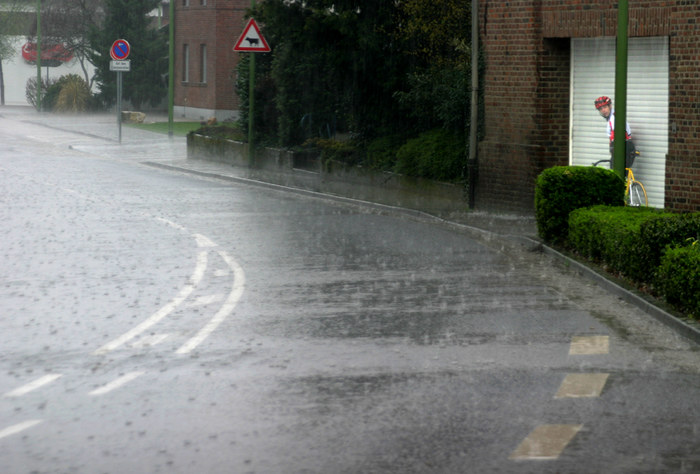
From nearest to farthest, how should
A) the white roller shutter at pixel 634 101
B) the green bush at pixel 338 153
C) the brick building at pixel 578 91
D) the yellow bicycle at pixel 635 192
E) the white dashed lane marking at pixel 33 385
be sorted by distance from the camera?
the white dashed lane marking at pixel 33 385 → the brick building at pixel 578 91 → the yellow bicycle at pixel 635 192 → the white roller shutter at pixel 634 101 → the green bush at pixel 338 153

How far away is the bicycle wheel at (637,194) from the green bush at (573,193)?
231cm

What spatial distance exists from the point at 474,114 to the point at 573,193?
5295mm

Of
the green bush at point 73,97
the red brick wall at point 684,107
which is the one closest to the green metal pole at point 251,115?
the red brick wall at point 684,107

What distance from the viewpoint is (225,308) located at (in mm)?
10859

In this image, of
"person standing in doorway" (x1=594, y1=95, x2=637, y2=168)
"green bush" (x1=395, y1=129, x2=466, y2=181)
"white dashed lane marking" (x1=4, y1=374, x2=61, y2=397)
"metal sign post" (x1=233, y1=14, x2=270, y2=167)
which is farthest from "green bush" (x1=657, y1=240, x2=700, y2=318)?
"metal sign post" (x1=233, y1=14, x2=270, y2=167)

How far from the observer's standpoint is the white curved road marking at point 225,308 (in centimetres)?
925

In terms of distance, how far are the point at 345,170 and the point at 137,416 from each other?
19544mm

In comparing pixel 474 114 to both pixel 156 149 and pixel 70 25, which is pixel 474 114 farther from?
pixel 70 25

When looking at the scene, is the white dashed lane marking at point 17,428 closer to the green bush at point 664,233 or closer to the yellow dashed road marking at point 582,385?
the yellow dashed road marking at point 582,385

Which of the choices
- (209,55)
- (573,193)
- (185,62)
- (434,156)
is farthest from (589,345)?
(185,62)

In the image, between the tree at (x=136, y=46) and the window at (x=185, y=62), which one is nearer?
the window at (x=185, y=62)

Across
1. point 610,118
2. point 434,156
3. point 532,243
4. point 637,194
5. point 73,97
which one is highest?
point 73,97

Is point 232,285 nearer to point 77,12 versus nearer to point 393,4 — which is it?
point 393,4

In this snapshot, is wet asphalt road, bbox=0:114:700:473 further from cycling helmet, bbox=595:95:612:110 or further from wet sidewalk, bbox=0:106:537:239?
cycling helmet, bbox=595:95:612:110
